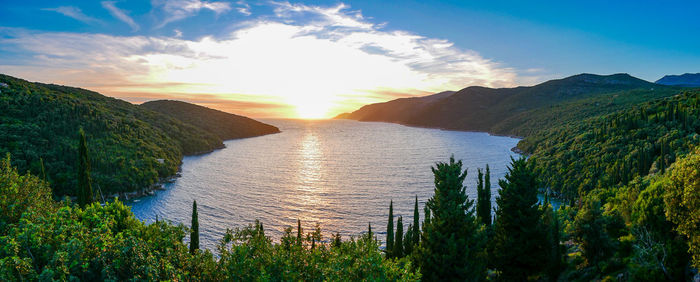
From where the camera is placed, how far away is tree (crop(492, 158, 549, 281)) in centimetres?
3559

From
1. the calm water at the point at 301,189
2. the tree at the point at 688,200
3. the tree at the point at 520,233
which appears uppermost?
the tree at the point at 688,200

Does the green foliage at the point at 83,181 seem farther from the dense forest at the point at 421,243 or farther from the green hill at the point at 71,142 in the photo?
the green hill at the point at 71,142

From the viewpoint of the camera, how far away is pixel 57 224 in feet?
72.1

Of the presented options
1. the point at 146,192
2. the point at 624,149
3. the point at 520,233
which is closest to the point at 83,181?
the point at 146,192

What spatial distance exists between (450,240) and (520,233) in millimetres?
12364

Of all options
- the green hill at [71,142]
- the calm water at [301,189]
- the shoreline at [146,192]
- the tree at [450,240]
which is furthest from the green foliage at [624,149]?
the green hill at [71,142]

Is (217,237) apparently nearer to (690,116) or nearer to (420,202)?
(420,202)

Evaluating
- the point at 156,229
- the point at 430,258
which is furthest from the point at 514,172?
the point at 156,229

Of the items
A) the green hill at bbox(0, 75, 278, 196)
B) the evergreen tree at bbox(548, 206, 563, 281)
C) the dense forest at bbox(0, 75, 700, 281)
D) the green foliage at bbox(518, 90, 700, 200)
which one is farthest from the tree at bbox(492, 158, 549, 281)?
the green hill at bbox(0, 75, 278, 196)

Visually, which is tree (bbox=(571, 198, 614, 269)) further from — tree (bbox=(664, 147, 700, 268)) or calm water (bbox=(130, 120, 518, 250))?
calm water (bbox=(130, 120, 518, 250))

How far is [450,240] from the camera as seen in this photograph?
28.6 metres

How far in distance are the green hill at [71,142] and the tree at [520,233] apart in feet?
283

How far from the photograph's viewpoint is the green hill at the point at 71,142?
82.7m

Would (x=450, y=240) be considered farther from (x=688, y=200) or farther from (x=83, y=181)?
(x=83, y=181)
